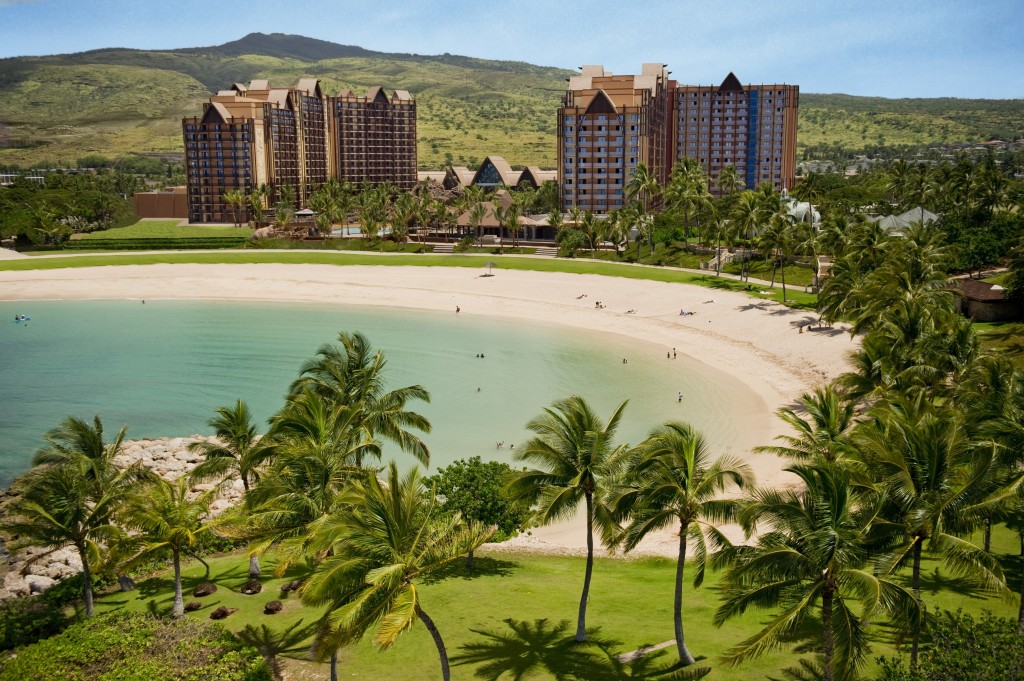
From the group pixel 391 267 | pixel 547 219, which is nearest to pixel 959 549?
pixel 391 267

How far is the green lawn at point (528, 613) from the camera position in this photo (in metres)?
22.8

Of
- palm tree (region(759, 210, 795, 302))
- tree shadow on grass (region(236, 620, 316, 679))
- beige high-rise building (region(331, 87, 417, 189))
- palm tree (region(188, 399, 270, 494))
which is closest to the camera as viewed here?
tree shadow on grass (region(236, 620, 316, 679))

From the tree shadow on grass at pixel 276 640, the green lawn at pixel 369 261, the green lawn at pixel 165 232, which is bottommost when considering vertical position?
the tree shadow on grass at pixel 276 640

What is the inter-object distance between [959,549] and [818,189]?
407 feet

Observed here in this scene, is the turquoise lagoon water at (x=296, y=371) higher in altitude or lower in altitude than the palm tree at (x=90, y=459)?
lower

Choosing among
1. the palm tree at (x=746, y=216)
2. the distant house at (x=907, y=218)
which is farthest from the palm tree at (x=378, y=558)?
the distant house at (x=907, y=218)

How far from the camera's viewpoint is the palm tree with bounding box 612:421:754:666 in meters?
21.3

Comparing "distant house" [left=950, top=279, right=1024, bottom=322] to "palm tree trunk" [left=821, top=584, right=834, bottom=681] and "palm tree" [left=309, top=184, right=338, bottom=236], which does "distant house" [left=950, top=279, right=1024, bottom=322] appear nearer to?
"palm tree trunk" [left=821, top=584, right=834, bottom=681]

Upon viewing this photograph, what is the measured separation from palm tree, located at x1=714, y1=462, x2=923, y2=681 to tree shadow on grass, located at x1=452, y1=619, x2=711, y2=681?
4.28 meters

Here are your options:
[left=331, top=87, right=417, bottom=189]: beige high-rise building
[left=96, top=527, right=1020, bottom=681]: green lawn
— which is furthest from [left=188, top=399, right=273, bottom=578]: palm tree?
[left=331, top=87, right=417, bottom=189]: beige high-rise building

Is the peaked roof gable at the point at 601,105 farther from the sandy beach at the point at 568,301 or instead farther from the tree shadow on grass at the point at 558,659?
the tree shadow on grass at the point at 558,659

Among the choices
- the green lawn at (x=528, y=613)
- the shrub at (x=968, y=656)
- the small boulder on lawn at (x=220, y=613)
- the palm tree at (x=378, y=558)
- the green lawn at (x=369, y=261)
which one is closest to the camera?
the shrub at (x=968, y=656)

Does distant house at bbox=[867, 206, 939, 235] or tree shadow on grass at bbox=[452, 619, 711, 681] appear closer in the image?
tree shadow on grass at bbox=[452, 619, 711, 681]

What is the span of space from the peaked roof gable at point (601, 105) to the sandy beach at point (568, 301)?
4568 centimetres
